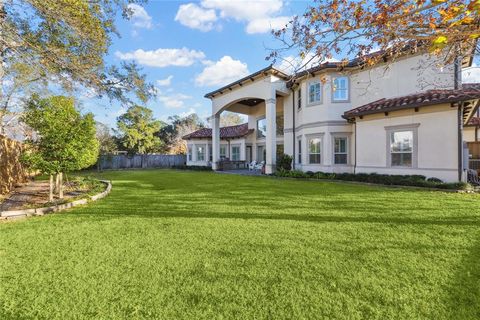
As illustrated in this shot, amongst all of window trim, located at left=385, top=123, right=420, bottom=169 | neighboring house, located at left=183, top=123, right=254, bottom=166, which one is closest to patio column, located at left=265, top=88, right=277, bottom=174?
window trim, located at left=385, top=123, right=420, bottom=169

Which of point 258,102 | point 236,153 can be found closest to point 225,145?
point 236,153

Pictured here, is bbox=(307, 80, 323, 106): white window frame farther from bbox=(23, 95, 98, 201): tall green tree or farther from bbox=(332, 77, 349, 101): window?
bbox=(23, 95, 98, 201): tall green tree

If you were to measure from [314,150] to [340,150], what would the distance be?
1.48 metres

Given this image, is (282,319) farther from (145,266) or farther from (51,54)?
(51,54)

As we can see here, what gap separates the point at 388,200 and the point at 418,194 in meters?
1.70

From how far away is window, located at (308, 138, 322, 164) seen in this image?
1429 centimetres

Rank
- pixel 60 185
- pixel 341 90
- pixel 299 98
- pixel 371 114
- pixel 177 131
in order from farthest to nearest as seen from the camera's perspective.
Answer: pixel 177 131 < pixel 299 98 < pixel 341 90 < pixel 371 114 < pixel 60 185

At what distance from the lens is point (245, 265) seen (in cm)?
320

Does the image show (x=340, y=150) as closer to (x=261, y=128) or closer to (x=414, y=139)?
(x=414, y=139)

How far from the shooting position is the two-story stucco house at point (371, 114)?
9664 mm

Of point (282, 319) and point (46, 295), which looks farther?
point (46, 295)

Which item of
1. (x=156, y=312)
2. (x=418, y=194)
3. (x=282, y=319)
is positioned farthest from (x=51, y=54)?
(x=418, y=194)

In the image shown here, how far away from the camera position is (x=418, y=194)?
7.97 meters

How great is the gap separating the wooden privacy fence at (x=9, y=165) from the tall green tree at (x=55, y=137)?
2.45 m
